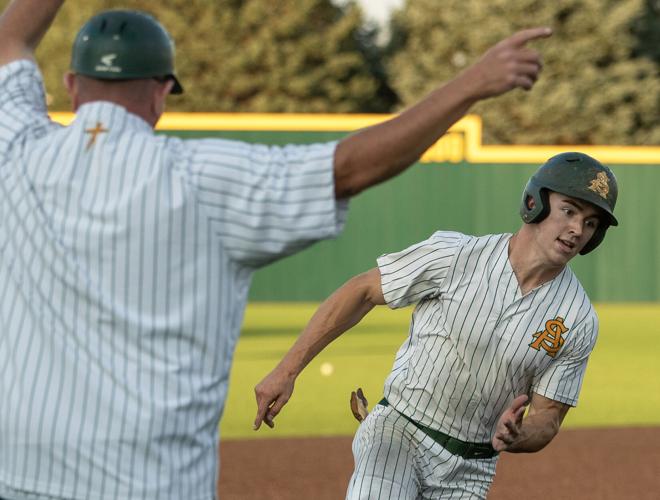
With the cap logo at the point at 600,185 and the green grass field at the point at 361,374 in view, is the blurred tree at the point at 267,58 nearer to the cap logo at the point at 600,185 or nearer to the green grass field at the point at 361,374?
the green grass field at the point at 361,374

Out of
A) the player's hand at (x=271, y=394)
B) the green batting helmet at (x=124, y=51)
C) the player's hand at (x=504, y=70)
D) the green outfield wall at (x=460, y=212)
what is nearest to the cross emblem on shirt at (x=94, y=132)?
the green batting helmet at (x=124, y=51)

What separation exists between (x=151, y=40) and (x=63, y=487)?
3.40ft

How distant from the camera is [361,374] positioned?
1504 centimetres

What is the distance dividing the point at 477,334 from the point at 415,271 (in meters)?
0.32

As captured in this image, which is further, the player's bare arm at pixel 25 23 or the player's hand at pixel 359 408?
the player's hand at pixel 359 408

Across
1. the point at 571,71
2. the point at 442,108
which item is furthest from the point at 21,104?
the point at 571,71

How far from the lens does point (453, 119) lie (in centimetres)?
308

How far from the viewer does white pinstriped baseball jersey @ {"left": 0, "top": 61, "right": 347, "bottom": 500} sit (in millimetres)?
3117

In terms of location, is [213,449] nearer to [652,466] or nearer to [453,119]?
[453,119]

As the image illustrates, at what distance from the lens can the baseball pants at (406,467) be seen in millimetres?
4988

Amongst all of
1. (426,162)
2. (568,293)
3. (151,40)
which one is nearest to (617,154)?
(426,162)

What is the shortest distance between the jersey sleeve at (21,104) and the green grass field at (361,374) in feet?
25.5

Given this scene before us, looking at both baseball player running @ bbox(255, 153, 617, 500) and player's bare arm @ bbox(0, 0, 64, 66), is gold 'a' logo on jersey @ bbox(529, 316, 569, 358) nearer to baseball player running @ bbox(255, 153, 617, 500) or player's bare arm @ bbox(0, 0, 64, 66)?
baseball player running @ bbox(255, 153, 617, 500)

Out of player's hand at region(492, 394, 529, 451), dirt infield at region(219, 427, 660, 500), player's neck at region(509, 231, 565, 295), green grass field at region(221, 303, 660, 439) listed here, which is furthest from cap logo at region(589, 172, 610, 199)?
green grass field at region(221, 303, 660, 439)
